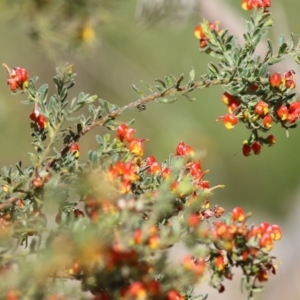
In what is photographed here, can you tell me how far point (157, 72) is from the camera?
4.61 metres

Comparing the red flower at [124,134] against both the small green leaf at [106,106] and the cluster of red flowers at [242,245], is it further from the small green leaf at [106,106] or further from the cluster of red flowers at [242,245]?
the cluster of red flowers at [242,245]

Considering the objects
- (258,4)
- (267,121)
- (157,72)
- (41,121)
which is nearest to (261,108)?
(267,121)

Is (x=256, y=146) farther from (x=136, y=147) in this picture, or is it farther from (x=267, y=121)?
(x=136, y=147)

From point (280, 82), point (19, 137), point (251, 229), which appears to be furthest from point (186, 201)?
point (19, 137)

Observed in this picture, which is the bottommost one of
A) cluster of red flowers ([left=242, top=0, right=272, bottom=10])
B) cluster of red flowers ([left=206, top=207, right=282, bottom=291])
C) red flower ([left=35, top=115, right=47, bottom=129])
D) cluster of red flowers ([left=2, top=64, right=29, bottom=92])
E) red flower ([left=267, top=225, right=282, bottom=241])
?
cluster of red flowers ([left=206, top=207, right=282, bottom=291])

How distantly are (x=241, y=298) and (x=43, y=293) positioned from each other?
12.4 feet

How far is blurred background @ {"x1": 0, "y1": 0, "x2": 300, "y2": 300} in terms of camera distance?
187 centimetres

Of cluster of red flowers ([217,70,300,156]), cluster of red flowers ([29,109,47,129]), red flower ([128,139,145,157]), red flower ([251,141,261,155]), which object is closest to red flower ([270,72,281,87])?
cluster of red flowers ([217,70,300,156])

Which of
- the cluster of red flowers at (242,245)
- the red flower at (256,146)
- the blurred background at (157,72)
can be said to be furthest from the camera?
the blurred background at (157,72)

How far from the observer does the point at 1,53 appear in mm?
3822

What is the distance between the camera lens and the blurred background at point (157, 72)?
1865 mm

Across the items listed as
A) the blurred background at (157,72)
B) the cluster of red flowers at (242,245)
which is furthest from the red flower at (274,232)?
the blurred background at (157,72)

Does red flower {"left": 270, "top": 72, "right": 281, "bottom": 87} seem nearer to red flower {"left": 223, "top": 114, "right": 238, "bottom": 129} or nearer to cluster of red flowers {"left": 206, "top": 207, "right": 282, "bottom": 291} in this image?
red flower {"left": 223, "top": 114, "right": 238, "bottom": 129}

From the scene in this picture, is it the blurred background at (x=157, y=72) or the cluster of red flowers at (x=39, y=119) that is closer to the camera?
the cluster of red flowers at (x=39, y=119)
